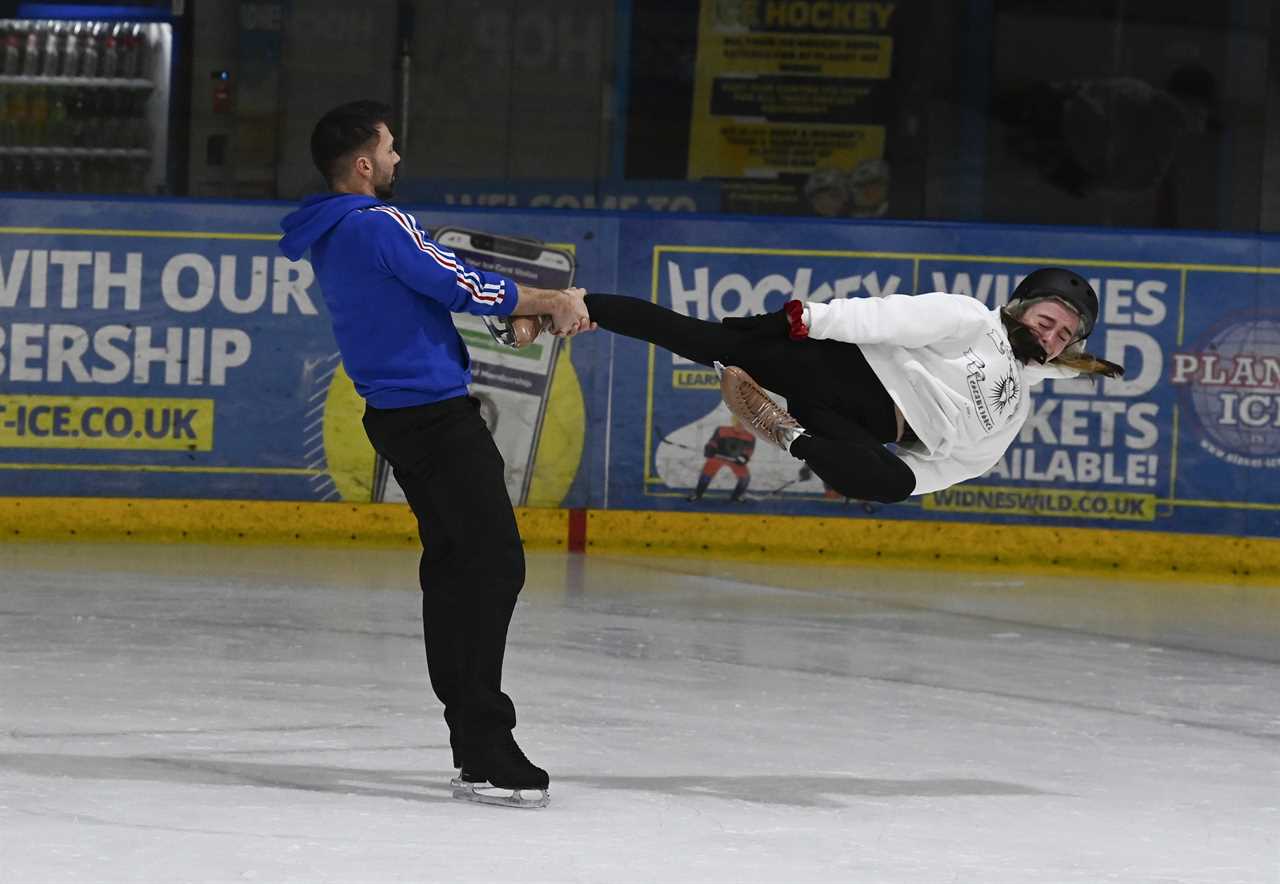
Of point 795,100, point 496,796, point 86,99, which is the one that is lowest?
point 496,796

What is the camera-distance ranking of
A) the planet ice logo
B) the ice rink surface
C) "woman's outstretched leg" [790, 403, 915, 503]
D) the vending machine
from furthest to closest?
the vending machine, the planet ice logo, "woman's outstretched leg" [790, 403, 915, 503], the ice rink surface

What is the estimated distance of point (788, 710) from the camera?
253 inches

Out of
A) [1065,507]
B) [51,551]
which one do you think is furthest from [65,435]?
[1065,507]

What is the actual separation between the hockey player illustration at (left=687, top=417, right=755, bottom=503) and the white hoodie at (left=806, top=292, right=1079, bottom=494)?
13.9ft

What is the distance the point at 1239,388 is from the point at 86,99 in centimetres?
560

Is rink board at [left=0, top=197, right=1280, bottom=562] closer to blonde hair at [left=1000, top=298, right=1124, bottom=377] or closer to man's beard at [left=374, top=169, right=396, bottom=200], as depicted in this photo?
blonde hair at [left=1000, top=298, right=1124, bottom=377]

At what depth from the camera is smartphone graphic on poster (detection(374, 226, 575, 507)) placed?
32.8 feet

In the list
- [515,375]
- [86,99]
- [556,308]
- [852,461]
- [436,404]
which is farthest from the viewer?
[86,99]

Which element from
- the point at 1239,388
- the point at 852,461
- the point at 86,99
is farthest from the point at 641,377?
the point at 852,461

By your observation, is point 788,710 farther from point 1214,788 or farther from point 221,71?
point 221,71

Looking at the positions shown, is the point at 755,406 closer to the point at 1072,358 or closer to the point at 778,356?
the point at 778,356

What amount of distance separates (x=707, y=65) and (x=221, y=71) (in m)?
2.34

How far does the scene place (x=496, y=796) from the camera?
500 centimetres

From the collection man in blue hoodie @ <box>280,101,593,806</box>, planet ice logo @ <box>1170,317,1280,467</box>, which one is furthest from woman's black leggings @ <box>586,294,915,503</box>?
planet ice logo @ <box>1170,317,1280,467</box>
